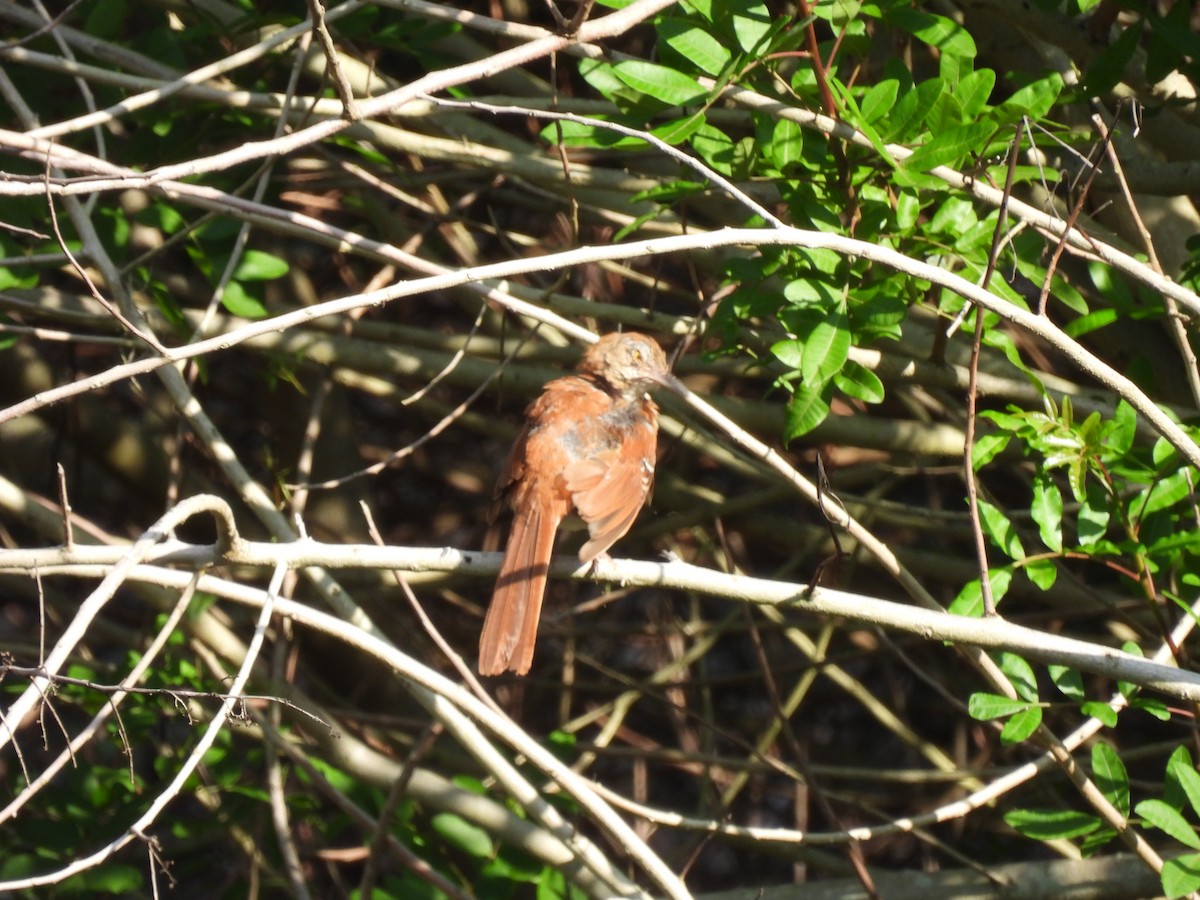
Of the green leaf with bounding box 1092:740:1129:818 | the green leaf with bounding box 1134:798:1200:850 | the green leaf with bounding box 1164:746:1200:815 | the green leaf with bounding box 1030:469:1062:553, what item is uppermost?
the green leaf with bounding box 1030:469:1062:553

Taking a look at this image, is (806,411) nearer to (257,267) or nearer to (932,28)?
(932,28)

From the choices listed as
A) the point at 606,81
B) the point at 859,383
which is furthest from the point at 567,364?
the point at 859,383

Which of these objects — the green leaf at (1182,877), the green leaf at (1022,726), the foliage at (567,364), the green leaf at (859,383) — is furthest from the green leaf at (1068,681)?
the green leaf at (859,383)

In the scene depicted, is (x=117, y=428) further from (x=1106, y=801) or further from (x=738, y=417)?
(x=1106, y=801)

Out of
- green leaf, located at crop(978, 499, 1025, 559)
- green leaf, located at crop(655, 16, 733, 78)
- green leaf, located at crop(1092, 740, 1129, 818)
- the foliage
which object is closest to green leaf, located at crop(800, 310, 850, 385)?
the foliage

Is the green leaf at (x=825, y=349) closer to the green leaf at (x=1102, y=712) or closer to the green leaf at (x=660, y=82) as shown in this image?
the green leaf at (x=660, y=82)

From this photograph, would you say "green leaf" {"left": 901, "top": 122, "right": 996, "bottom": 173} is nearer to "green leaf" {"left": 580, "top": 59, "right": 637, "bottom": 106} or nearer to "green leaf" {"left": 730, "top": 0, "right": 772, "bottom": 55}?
"green leaf" {"left": 730, "top": 0, "right": 772, "bottom": 55}

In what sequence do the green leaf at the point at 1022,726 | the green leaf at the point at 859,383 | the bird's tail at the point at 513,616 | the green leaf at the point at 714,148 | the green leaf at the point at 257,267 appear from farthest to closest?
the green leaf at the point at 257,267 < the bird's tail at the point at 513,616 < the green leaf at the point at 714,148 < the green leaf at the point at 859,383 < the green leaf at the point at 1022,726
